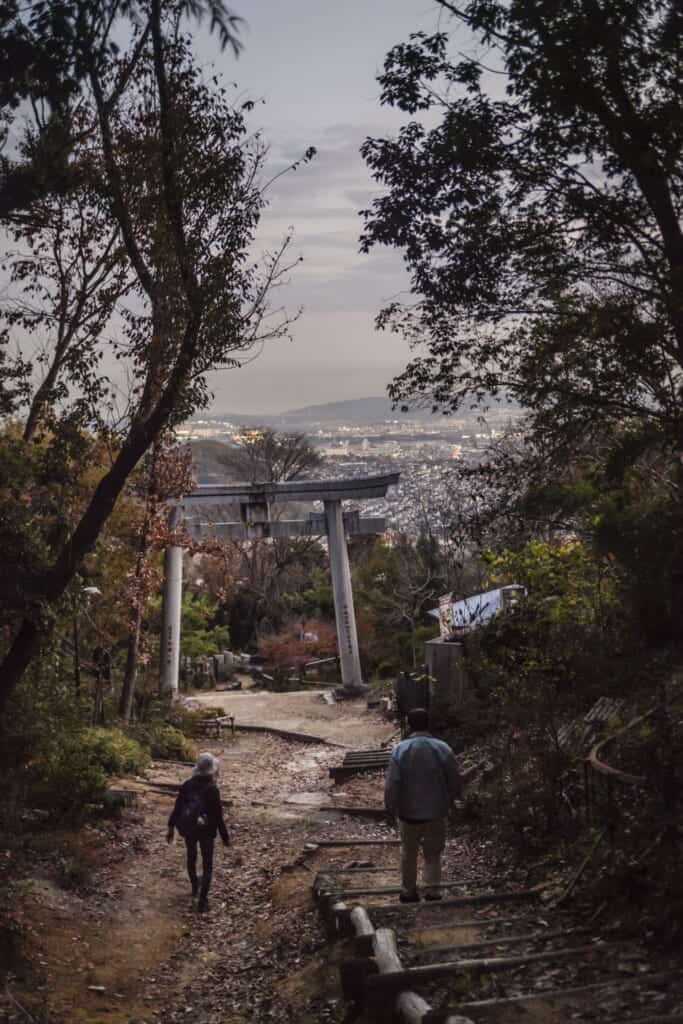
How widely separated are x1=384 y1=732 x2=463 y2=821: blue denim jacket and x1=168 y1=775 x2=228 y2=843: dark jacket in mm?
2690

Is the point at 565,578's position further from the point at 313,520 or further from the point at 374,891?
the point at 313,520

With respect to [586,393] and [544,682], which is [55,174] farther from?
[544,682]

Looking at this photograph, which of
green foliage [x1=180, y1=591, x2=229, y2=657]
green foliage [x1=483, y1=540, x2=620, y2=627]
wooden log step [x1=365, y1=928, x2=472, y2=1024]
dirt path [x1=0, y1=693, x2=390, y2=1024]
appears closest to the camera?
wooden log step [x1=365, y1=928, x2=472, y2=1024]

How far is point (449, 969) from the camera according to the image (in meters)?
6.02

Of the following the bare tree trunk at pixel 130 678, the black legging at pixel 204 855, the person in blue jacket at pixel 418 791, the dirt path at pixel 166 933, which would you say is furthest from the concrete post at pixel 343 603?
the person in blue jacket at pixel 418 791

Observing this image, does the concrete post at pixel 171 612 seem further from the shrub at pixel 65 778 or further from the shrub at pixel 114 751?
the shrub at pixel 65 778

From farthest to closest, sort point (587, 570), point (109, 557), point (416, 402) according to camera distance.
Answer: point (109, 557), point (587, 570), point (416, 402)

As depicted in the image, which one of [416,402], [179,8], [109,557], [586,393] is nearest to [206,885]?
[416,402]

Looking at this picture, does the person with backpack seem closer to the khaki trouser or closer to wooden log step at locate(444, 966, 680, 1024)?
the khaki trouser

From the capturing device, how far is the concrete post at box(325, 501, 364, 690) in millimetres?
29859

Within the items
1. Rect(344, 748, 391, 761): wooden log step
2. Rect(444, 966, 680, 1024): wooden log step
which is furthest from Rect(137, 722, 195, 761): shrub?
Rect(444, 966, 680, 1024): wooden log step

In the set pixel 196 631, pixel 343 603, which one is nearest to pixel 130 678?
pixel 343 603

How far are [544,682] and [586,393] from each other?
4.44 meters

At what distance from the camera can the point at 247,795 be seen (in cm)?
1842
